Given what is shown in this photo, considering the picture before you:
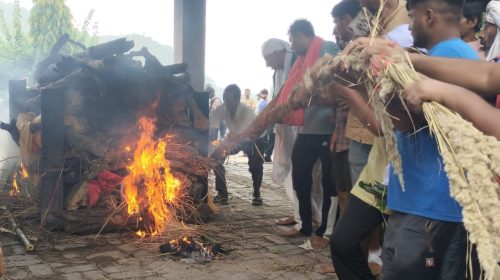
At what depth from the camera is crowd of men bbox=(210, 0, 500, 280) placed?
7.32ft

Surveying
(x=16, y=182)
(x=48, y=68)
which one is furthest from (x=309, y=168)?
(x=48, y=68)

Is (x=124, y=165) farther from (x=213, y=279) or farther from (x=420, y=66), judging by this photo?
(x=420, y=66)

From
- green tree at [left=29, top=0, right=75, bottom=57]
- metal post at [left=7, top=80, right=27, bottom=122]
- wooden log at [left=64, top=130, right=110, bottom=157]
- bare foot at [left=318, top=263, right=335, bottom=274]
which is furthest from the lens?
green tree at [left=29, top=0, right=75, bottom=57]

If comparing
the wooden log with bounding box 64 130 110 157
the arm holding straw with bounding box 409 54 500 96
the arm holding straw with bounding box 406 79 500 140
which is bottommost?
the wooden log with bounding box 64 130 110 157

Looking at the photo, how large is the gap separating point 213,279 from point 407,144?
2640 millimetres

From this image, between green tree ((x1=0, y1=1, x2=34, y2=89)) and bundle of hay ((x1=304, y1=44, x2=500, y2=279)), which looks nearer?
bundle of hay ((x1=304, y1=44, x2=500, y2=279))

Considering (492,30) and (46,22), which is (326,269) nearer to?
(492,30)

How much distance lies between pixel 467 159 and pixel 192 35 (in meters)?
9.56

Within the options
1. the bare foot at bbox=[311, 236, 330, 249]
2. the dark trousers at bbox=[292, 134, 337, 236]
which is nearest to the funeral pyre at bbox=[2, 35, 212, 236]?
the dark trousers at bbox=[292, 134, 337, 236]

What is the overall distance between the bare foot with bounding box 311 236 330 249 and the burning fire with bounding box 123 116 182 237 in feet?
6.05

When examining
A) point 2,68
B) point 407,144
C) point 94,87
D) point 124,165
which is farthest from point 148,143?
point 2,68

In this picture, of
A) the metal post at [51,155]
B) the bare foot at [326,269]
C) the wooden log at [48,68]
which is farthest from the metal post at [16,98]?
the bare foot at [326,269]

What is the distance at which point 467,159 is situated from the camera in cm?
184

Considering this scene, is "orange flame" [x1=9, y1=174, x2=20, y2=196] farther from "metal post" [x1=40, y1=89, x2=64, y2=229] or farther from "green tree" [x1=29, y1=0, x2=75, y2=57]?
"green tree" [x1=29, y1=0, x2=75, y2=57]
